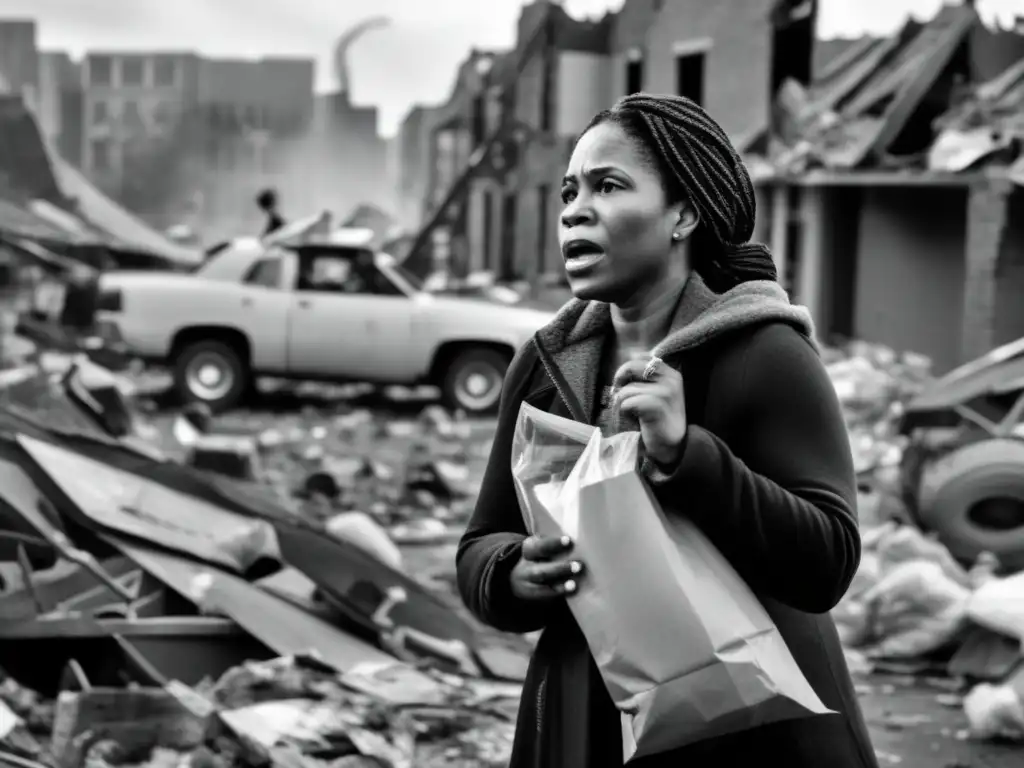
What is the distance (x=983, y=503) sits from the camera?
296 inches

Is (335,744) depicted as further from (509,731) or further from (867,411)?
(867,411)

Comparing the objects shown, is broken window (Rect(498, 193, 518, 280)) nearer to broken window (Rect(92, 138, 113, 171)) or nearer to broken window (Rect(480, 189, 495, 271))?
broken window (Rect(480, 189, 495, 271))

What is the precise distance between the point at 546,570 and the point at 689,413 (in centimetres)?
32

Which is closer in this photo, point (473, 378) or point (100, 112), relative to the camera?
point (473, 378)

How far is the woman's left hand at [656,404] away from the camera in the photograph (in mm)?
1918

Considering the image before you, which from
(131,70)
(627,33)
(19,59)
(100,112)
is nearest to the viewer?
(627,33)

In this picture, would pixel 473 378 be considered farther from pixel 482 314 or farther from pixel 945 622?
pixel 945 622

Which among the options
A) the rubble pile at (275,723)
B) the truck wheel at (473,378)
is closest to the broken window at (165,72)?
the truck wheel at (473,378)

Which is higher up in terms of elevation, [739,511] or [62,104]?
[62,104]

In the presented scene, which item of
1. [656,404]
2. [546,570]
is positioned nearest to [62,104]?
[546,570]

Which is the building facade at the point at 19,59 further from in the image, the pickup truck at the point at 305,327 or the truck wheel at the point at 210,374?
the truck wheel at the point at 210,374

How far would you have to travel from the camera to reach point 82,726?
4688 millimetres

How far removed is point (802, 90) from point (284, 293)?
25.9ft

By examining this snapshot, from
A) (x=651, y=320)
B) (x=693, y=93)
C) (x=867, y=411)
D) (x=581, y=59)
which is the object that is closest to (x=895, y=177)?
(x=867, y=411)
